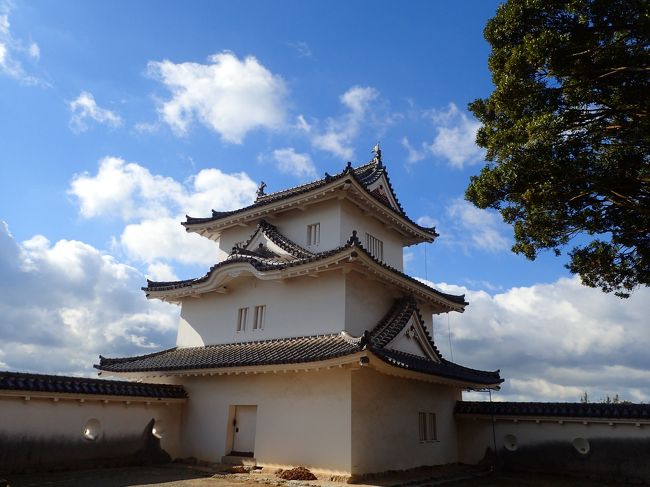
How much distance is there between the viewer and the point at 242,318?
18.6m

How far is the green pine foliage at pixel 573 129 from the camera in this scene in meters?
10.2

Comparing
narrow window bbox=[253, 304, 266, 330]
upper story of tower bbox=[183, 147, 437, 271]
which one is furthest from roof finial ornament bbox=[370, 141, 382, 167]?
narrow window bbox=[253, 304, 266, 330]

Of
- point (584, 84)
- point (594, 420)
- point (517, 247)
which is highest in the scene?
point (584, 84)

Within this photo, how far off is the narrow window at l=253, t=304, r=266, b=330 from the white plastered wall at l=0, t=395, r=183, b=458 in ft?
13.8

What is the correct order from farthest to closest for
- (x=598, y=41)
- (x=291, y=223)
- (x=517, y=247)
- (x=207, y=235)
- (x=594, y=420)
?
(x=207, y=235)
(x=291, y=223)
(x=594, y=420)
(x=517, y=247)
(x=598, y=41)

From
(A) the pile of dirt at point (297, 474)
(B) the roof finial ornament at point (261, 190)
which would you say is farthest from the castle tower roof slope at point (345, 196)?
(A) the pile of dirt at point (297, 474)

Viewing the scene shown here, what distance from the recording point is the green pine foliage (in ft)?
33.4

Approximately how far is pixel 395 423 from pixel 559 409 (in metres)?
6.34

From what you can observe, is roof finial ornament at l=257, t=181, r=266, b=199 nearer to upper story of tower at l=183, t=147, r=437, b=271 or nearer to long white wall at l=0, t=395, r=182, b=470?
upper story of tower at l=183, t=147, r=437, b=271

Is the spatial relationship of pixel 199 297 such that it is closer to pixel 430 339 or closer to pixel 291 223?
pixel 291 223

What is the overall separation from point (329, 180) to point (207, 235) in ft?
27.2

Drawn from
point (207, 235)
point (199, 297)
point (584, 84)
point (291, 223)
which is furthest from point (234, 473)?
point (584, 84)

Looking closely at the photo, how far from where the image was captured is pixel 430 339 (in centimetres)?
1842

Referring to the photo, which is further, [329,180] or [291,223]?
[291,223]
